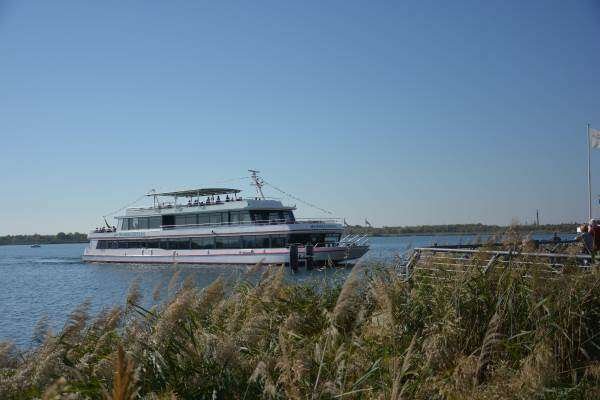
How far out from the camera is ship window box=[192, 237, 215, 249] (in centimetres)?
4156

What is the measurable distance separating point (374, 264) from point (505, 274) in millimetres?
2608

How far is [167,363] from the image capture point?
480cm

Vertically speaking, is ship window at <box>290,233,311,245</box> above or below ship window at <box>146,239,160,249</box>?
above

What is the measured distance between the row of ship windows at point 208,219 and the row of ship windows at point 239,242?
1262 millimetres

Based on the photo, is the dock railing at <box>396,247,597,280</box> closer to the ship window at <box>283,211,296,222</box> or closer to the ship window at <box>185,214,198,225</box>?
the ship window at <box>283,211,296,222</box>

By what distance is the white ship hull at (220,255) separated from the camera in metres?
36.3

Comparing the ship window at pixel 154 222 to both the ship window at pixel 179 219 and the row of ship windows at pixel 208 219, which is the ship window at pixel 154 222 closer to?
the row of ship windows at pixel 208 219

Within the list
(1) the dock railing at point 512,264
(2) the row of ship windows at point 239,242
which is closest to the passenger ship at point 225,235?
(2) the row of ship windows at point 239,242

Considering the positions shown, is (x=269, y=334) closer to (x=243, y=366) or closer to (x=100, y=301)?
(x=243, y=366)

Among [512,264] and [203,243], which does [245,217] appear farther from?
[512,264]

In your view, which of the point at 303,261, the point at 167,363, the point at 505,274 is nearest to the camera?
the point at 167,363

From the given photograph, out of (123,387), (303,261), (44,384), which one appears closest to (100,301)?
(303,261)

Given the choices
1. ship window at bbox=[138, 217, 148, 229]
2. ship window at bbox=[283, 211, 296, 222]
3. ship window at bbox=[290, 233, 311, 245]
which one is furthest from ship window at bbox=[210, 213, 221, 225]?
ship window at bbox=[138, 217, 148, 229]

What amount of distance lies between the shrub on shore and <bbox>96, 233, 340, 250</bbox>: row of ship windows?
30642 millimetres
